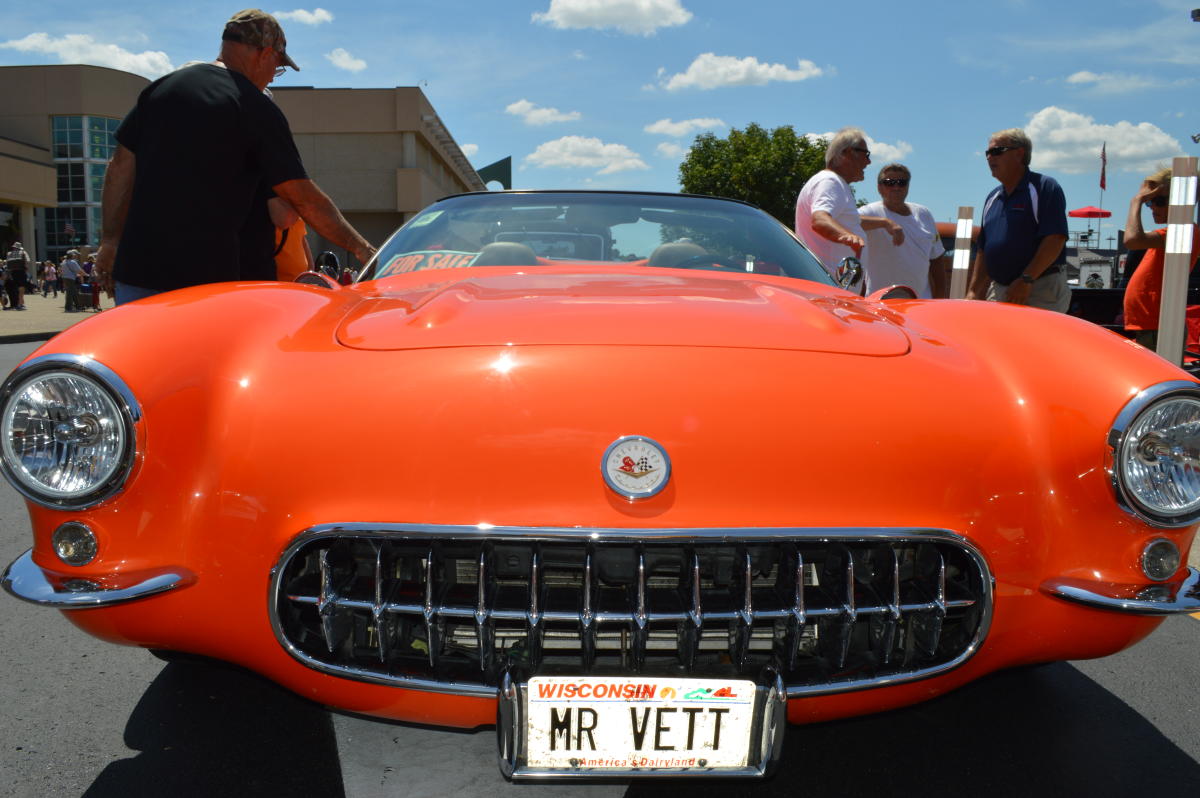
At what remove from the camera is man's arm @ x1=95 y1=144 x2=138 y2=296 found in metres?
3.38

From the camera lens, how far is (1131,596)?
1699mm

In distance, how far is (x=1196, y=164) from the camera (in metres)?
Answer: 4.82

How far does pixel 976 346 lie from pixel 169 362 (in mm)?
1616

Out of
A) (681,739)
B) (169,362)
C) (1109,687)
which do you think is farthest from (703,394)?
(1109,687)

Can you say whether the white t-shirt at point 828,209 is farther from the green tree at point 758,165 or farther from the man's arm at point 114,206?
the green tree at point 758,165

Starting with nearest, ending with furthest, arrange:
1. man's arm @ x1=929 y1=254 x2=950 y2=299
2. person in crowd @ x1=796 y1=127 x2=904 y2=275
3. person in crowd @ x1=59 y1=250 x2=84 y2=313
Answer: person in crowd @ x1=796 y1=127 x2=904 y2=275, man's arm @ x1=929 y1=254 x2=950 y2=299, person in crowd @ x1=59 y1=250 x2=84 y2=313

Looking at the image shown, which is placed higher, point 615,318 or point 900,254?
point 900,254

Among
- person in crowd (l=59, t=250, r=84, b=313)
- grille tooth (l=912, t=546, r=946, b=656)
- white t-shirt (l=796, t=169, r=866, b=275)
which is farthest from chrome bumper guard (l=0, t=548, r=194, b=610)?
person in crowd (l=59, t=250, r=84, b=313)

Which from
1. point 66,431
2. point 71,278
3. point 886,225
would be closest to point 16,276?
point 71,278

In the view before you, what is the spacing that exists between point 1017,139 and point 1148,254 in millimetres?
1332

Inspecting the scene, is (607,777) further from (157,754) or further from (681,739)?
(157,754)

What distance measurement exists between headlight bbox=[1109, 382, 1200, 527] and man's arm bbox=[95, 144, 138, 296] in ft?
10.4

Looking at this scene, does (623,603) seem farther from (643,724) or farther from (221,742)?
(221,742)

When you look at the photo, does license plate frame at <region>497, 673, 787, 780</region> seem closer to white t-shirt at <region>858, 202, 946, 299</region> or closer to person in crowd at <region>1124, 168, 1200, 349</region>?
person in crowd at <region>1124, 168, 1200, 349</region>
